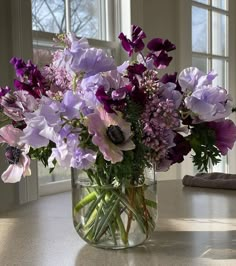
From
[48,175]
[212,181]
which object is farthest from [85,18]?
[212,181]

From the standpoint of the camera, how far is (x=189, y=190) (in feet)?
5.69

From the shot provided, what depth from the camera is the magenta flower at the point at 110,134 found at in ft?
2.85

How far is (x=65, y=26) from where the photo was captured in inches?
85.0

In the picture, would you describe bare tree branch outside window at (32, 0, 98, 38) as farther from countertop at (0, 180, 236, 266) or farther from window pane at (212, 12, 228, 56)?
window pane at (212, 12, 228, 56)

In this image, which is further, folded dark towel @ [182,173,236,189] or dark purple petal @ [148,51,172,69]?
folded dark towel @ [182,173,236,189]

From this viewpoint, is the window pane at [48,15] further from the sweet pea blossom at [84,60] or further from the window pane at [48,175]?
the sweet pea blossom at [84,60]

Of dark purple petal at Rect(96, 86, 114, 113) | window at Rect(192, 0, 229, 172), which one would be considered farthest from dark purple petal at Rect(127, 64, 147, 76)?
window at Rect(192, 0, 229, 172)

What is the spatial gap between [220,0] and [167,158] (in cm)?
269

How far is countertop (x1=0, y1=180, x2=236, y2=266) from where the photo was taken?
3.31 feet

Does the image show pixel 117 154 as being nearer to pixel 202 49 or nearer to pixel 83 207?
pixel 83 207

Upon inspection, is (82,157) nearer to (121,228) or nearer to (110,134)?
(110,134)

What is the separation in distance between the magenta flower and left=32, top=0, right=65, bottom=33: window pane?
1.21 m

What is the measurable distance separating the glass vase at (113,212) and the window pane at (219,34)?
2531 millimetres

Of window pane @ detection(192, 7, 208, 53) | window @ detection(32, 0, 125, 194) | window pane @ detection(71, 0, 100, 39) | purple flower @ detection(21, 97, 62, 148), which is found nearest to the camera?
purple flower @ detection(21, 97, 62, 148)
